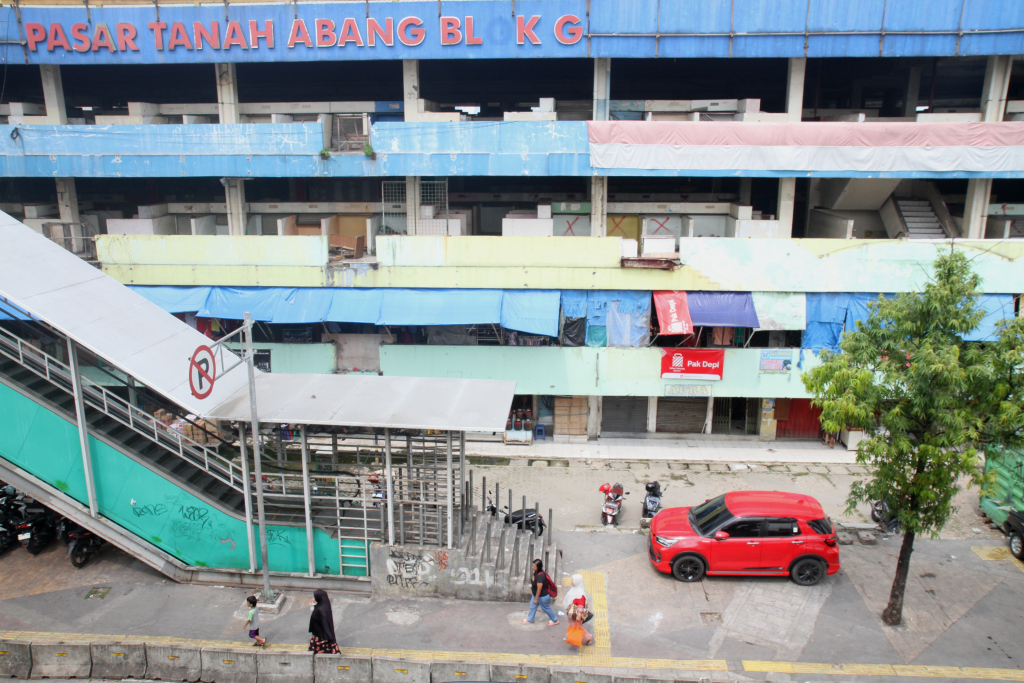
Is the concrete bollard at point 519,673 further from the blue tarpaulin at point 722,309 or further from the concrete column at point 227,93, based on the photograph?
the concrete column at point 227,93

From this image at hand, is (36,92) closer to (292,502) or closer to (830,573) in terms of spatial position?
(292,502)

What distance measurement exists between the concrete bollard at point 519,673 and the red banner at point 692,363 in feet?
39.1

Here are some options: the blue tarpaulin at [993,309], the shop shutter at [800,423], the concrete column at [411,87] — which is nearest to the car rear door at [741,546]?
the shop shutter at [800,423]

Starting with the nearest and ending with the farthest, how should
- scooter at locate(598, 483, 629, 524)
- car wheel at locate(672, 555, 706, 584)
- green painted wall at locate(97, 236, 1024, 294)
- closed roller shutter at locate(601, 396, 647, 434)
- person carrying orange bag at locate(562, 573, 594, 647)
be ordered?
person carrying orange bag at locate(562, 573, 594, 647) → car wheel at locate(672, 555, 706, 584) → scooter at locate(598, 483, 629, 524) → green painted wall at locate(97, 236, 1024, 294) → closed roller shutter at locate(601, 396, 647, 434)

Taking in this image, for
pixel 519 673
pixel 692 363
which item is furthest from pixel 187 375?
pixel 692 363

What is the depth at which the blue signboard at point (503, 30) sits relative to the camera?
1981cm

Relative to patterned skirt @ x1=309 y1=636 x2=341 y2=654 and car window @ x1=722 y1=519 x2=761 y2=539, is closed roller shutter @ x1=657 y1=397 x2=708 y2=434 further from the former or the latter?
patterned skirt @ x1=309 y1=636 x2=341 y2=654

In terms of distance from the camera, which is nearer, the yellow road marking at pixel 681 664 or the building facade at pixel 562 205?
the yellow road marking at pixel 681 664

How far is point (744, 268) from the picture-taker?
2073 cm

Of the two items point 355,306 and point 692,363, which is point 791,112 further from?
point 355,306

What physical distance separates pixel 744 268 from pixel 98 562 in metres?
17.6

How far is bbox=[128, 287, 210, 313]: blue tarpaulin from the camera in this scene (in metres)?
21.3

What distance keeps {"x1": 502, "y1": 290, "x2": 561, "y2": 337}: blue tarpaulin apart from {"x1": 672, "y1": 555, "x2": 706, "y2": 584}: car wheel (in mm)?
7582

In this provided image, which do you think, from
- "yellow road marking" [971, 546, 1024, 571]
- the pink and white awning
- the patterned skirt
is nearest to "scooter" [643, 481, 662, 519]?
"yellow road marking" [971, 546, 1024, 571]
